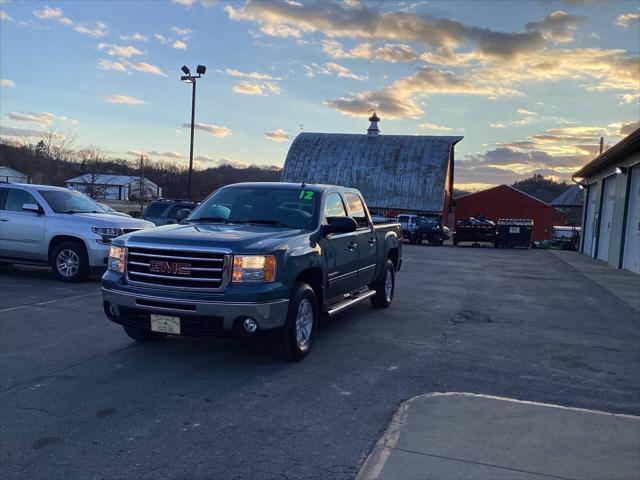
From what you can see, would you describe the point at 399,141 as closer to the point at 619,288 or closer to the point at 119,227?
the point at 619,288

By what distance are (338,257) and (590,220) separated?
2620 centimetres

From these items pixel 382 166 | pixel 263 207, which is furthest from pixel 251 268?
pixel 382 166

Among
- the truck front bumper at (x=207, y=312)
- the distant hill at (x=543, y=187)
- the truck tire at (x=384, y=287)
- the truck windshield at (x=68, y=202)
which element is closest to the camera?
the truck front bumper at (x=207, y=312)

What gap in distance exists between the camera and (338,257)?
22.4 feet

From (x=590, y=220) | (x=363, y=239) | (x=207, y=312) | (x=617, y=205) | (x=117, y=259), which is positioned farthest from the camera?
(x=590, y=220)

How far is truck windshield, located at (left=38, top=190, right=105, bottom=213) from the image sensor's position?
11.1m

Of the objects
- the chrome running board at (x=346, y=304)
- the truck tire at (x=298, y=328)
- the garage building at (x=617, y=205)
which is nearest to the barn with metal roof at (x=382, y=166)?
the garage building at (x=617, y=205)

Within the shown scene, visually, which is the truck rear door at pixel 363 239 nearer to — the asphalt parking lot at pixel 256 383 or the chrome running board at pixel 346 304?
the chrome running board at pixel 346 304

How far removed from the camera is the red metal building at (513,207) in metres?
51.9

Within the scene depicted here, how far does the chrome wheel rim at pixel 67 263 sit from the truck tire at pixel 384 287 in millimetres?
5908

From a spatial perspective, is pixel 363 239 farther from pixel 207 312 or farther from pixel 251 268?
pixel 207 312

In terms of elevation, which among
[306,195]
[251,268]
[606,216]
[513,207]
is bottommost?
[251,268]

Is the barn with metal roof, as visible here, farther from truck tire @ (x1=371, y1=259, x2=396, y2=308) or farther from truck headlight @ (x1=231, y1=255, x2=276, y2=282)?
truck headlight @ (x1=231, y1=255, x2=276, y2=282)

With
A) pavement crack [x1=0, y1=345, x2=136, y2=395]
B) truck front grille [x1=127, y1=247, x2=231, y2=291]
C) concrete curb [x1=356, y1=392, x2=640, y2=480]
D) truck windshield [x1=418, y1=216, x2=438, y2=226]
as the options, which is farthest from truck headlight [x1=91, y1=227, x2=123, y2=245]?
truck windshield [x1=418, y1=216, x2=438, y2=226]
